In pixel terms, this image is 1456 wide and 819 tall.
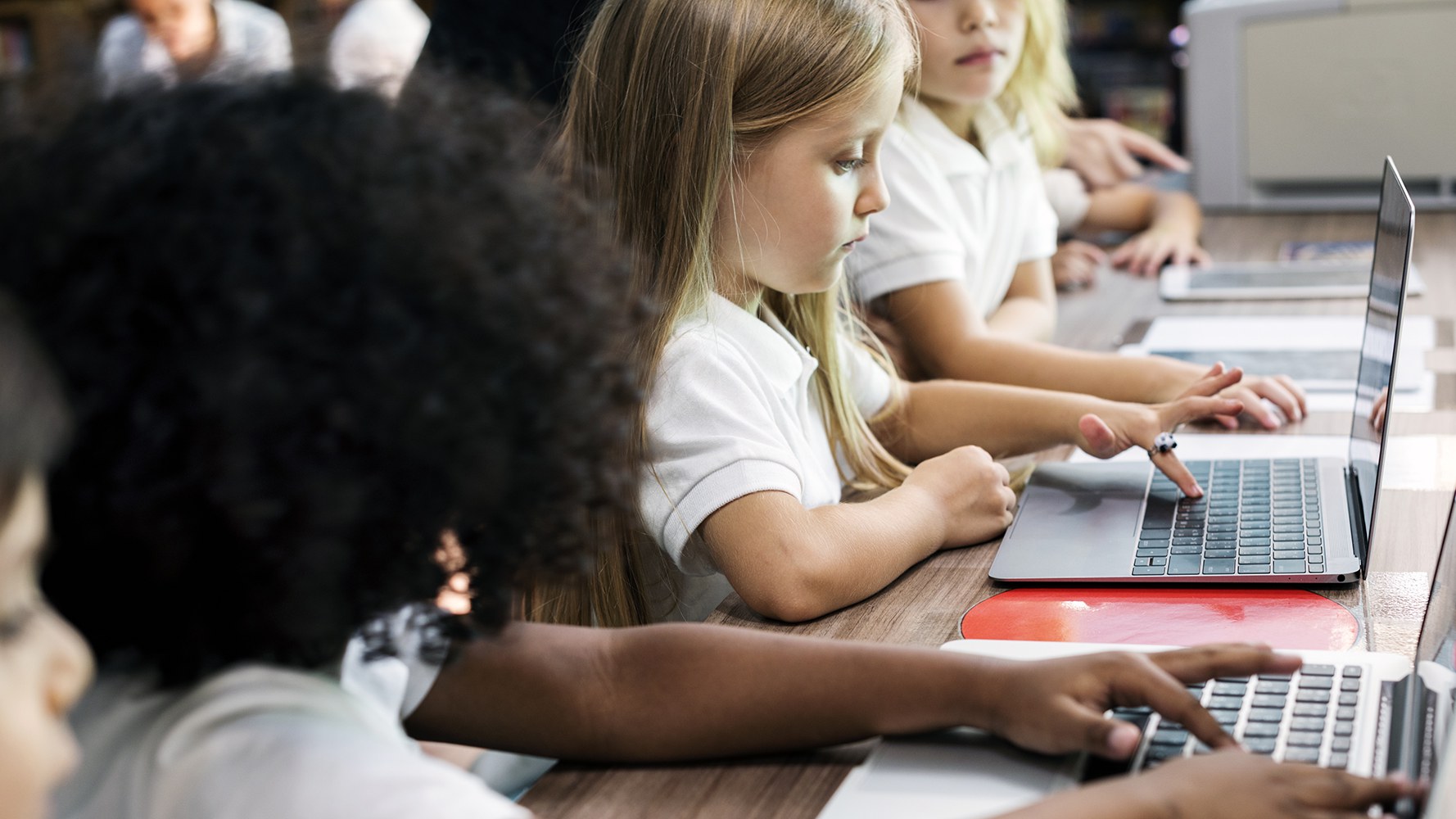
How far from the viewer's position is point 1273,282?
1739 millimetres

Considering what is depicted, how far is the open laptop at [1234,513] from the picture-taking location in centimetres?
91

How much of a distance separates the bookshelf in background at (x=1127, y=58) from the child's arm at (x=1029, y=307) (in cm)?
245

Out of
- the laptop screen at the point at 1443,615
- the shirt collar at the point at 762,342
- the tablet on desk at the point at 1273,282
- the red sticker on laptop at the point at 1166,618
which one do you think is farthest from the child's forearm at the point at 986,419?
the tablet on desk at the point at 1273,282

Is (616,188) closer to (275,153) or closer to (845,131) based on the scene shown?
(845,131)

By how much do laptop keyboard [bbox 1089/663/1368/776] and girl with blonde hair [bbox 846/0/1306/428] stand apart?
0.55 metres

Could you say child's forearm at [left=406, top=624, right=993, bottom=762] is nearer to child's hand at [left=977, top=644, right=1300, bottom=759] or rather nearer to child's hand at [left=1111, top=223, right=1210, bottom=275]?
child's hand at [left=977, top=644, right=1300, bottom=759]

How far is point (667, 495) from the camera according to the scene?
0.92 m

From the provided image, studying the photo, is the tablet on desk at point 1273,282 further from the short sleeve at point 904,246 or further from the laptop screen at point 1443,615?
the laptop screen at point 1443,615

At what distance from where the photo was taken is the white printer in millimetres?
2031

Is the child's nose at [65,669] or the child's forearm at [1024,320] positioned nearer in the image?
the child's nose at [65,669]

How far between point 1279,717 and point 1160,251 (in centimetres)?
133

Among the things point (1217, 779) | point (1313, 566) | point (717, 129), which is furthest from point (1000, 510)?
point (1217, 779)

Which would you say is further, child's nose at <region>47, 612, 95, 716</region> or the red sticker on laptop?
the red sticker on laptop

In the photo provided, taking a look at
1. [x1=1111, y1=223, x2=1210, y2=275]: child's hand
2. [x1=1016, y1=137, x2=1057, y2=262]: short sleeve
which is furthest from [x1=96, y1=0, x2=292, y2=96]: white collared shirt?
[x1=1111, y1=223, x2=1210, y2=275]: child's hand
